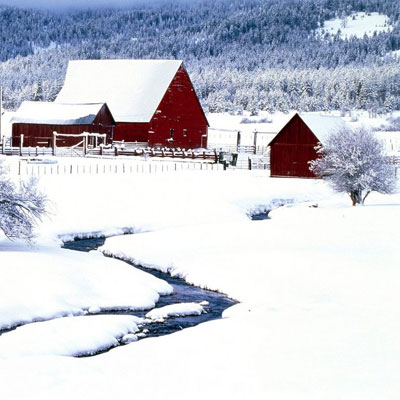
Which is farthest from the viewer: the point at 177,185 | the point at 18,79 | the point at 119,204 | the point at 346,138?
the point at 18,79

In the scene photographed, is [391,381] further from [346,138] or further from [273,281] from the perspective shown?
[346,138]

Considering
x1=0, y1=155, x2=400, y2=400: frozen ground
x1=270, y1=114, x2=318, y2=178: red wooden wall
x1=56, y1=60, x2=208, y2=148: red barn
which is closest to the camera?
x1=0, y1=155, x2=400, y2=400: frozen ground

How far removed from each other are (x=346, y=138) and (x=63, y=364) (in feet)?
84.8

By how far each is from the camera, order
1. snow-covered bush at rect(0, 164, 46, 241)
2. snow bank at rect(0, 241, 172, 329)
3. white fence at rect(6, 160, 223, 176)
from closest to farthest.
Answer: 1. snow bank at rect(0, 241, 172, 329)
2. snow-covered bush at rect(0, 164, 46, 241)
3. white fence at rect(6, 160, 223, 176)

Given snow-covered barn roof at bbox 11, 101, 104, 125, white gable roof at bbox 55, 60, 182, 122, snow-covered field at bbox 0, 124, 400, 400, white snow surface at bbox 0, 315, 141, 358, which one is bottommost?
white snow surface at bbox 0, 315, 141, 358

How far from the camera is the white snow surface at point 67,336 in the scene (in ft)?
47.4

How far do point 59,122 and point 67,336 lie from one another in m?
43.8

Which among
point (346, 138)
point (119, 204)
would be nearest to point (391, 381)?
Answer: point (119, 204)

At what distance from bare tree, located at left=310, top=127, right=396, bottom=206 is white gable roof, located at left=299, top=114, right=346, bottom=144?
7.57m

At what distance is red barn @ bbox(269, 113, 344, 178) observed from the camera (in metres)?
44.9

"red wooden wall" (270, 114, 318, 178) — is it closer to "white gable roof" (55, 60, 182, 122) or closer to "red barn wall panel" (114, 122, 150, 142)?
"red barn wall panel" (114, 122, 150, 142)

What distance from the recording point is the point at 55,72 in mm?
178750

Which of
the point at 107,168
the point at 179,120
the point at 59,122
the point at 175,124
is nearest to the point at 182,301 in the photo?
the point at 107,168

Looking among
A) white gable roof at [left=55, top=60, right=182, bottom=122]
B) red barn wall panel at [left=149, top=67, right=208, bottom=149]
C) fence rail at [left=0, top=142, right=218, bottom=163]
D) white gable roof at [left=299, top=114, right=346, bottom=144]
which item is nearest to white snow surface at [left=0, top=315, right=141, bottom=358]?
white gable roof at [left=299, top=114, right=346, bottom=144]
